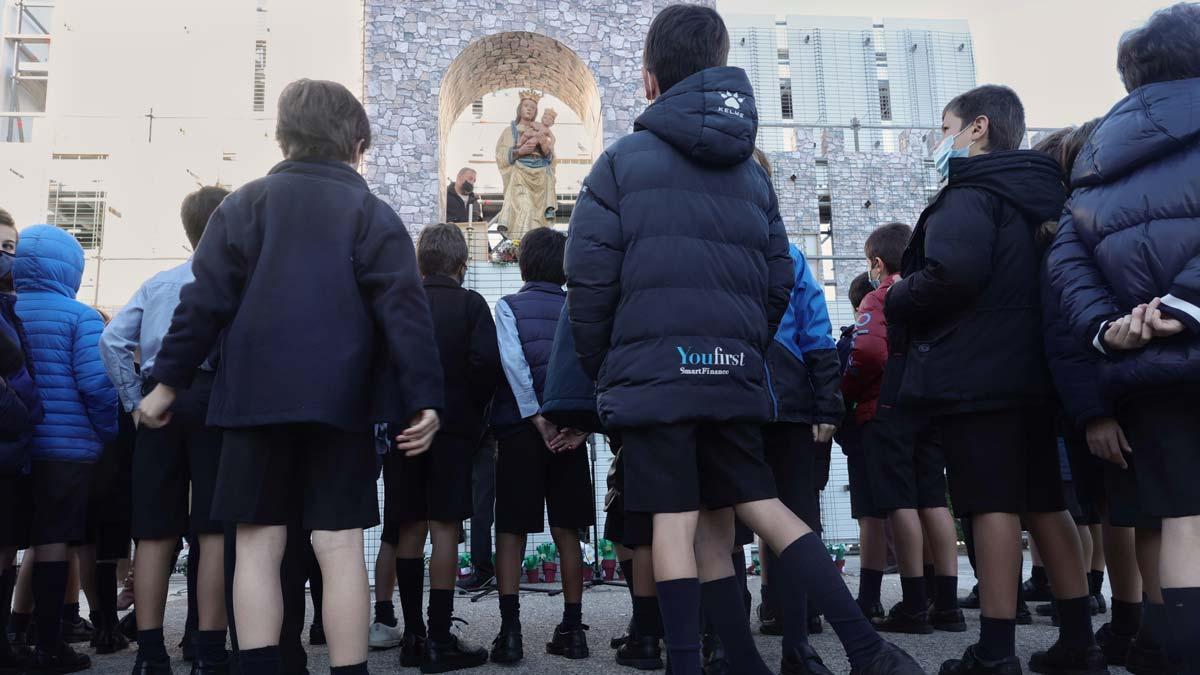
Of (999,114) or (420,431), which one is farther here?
(999,114)

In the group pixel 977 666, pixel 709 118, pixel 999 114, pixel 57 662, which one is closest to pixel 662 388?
pixel 709 118

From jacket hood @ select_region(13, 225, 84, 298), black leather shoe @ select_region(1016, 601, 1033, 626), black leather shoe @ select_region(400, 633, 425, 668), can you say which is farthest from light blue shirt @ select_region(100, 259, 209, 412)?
black leather shoe @ select_region(1016, 601, 1033, 626)

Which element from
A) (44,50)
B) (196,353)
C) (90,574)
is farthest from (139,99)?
(196,353)

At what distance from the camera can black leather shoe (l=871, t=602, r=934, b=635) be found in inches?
156

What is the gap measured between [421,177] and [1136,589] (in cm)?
897

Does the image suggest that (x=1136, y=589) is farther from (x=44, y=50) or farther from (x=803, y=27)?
(x=44, y=50)

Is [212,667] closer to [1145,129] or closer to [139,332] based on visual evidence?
[139,332]

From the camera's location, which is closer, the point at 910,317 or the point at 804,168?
the point at 910,317

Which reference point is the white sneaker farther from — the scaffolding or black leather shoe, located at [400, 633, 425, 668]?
the scaffolding

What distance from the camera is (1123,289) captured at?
7.91 ft

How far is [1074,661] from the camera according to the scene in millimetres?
2918

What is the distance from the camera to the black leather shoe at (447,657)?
3.48 meters

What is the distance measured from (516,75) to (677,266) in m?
10.4

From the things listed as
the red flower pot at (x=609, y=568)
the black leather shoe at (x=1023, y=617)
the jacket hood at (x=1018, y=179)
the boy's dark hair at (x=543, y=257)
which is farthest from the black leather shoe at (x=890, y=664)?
the red flower pot at (x=609, y=568)
